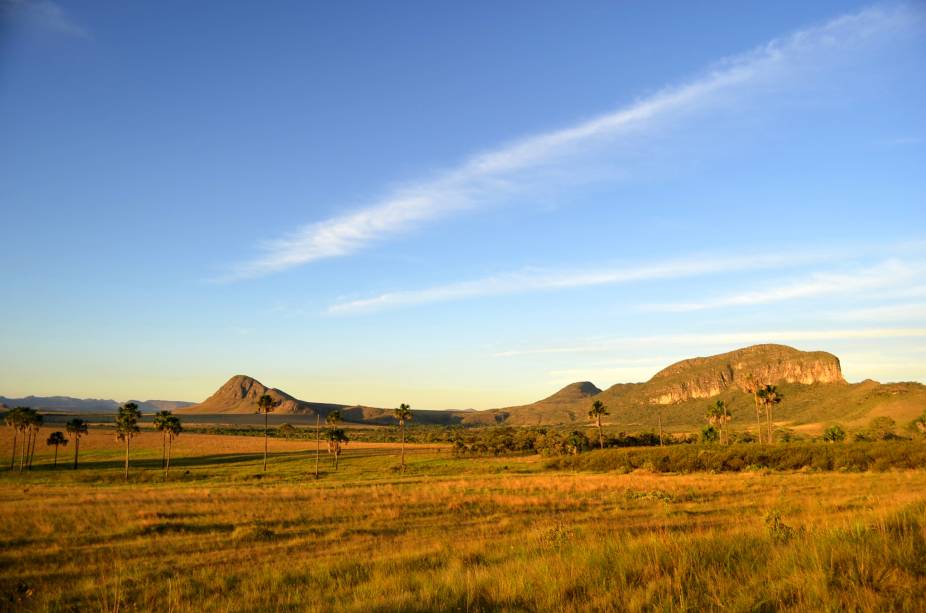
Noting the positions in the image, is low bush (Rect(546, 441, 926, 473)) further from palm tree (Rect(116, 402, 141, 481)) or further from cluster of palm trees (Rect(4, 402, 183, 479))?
palm tree (Rect(116, 402, 141, 481))

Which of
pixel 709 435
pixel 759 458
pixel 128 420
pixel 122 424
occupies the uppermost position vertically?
pixel 128 420

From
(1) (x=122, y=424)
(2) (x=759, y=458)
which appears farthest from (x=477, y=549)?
(1) (x=122, y=424)

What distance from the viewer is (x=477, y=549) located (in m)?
14.8

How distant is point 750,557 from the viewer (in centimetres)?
800

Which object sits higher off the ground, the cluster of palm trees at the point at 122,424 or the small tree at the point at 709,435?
the cluster of palm trees at the point at 122,424

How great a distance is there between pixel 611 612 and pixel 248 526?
21.2 metres

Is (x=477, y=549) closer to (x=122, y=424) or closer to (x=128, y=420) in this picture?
(x=128, y=420)

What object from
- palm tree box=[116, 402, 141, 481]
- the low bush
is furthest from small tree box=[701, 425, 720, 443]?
palm tree box=[116, 402, 141, 481]

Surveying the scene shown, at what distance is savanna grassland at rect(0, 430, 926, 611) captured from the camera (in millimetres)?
6832

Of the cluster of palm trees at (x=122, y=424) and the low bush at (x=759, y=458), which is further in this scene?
the cluster of palm trees at (x=122, y=424)

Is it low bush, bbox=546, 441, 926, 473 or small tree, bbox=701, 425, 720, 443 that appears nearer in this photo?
low bush, bbox=546, 441, 926, 473

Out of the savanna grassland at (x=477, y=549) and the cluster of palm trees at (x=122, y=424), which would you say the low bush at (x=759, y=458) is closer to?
the savanna grassland at (x=477, y=549)

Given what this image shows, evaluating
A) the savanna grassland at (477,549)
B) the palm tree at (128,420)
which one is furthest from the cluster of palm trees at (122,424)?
the savanna grassland at (477,549)

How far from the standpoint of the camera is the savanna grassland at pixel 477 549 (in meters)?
6.83
